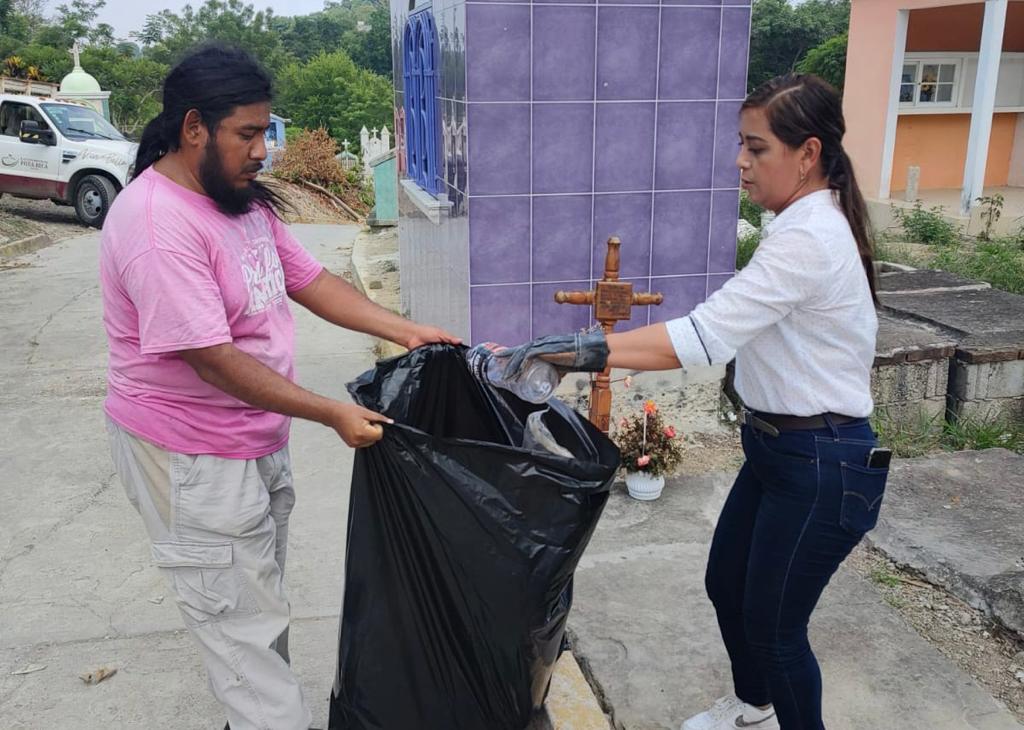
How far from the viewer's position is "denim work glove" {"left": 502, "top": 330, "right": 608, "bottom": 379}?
1.98 m

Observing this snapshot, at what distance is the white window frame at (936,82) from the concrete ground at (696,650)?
1299cm

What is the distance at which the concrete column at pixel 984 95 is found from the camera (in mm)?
11195

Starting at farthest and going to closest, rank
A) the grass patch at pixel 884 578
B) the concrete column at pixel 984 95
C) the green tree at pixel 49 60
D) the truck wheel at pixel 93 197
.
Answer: the green tree at pixel 49 60 → the truck wheel at pixel 93 197 → the concrete column at pixel 984 95 → the grass patch at pixel 884 578

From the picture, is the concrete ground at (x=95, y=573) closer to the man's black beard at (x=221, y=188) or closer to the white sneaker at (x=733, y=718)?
the white sneaker at (x=733, y=718)

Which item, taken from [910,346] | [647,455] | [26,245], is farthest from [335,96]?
[647,455]

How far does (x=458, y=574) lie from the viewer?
198 cm

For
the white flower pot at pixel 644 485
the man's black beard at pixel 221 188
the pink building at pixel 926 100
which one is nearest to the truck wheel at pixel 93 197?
the pink building at pixel 926 100

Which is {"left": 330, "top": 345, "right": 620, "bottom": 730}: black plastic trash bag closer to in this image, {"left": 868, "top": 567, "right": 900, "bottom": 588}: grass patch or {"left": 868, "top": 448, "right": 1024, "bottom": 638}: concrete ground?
{"left": 868, "top": 567, "right": 900, "bottom": 588}: grass patch

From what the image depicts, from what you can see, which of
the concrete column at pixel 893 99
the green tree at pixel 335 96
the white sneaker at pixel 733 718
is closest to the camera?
the white sneaker at pixel 733 718

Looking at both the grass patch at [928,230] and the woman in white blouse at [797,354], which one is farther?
the grass patch at [928,230]

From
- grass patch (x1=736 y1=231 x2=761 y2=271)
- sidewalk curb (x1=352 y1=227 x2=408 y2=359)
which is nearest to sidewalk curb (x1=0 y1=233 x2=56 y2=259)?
sidewalk curb (x1=352 y1=227 x2=408 y2=359)

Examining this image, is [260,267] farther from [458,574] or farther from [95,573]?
[95,573]

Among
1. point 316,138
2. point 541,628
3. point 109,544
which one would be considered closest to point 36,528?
point 109,544

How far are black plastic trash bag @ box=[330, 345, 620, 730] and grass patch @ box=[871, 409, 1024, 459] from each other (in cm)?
284
